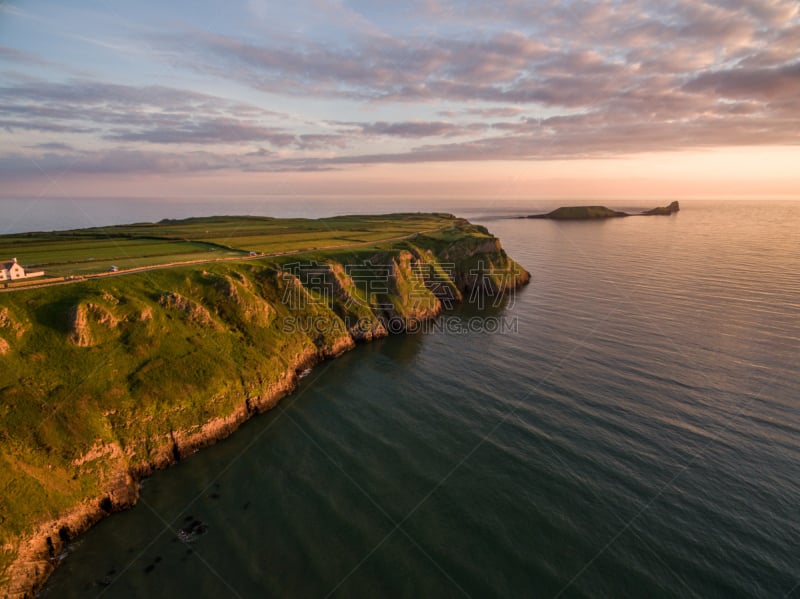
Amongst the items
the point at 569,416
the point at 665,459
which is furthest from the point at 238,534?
the point at 665,459

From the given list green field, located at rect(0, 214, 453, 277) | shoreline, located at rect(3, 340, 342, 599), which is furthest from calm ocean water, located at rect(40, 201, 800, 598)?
green field, located at rect(0, 214, 453, 277)

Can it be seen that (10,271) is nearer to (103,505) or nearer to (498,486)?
(103,505)

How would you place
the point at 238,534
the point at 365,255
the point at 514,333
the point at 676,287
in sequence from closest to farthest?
the point at 238,534
the point at 514,333
the point at 365,255
the point at 676,287

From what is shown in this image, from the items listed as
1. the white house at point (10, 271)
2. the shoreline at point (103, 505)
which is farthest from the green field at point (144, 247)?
the shoreline at point (103, 505)

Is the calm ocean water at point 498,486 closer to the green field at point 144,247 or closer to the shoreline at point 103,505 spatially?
the shoreline at point 103,505

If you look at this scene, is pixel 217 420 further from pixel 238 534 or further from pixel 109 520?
pixel 238 534

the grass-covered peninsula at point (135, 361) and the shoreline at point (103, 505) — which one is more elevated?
the grass-covered peninsula at point (135, 361)

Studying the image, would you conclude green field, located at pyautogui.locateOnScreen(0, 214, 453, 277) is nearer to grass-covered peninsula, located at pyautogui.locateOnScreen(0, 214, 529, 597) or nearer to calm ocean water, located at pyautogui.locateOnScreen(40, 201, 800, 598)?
grass-covered peninsula, located at pyautogui.locateOnScreen(0, 214, 529, 597)
